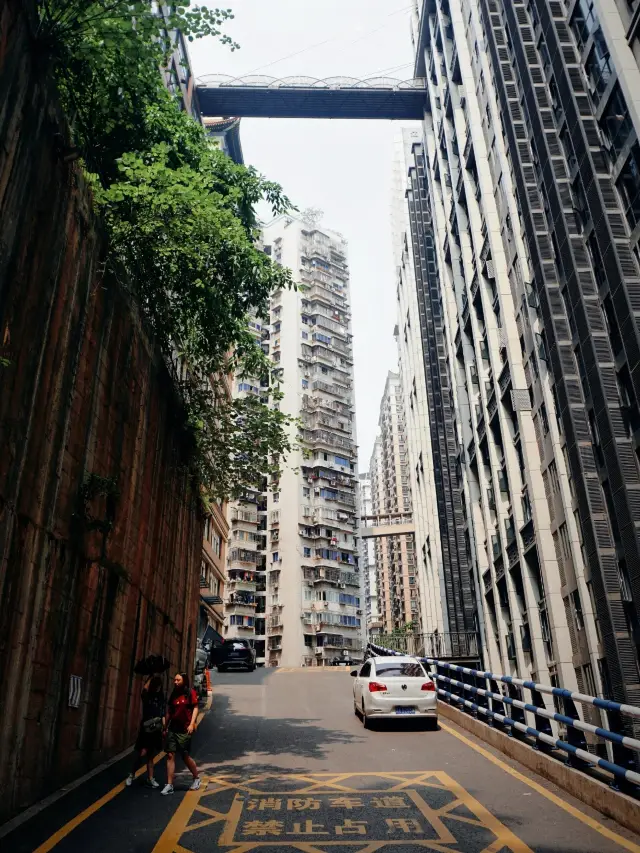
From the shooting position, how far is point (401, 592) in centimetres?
12456

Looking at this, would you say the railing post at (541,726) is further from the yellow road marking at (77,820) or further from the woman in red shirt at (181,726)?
the yellow road marking at (77,820)

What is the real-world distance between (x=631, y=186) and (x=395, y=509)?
363 feet

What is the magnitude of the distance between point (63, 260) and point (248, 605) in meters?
75.1

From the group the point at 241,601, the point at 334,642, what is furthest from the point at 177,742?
the point at 241,601

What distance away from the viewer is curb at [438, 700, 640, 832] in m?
7.10

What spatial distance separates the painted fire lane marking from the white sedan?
4996 mm

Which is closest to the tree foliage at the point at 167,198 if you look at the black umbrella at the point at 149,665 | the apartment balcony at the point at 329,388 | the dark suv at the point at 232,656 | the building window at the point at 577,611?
the black umbrella at the point at 149,665

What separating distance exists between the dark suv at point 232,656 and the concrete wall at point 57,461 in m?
22.0

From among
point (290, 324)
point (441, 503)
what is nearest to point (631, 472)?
point (441, 503)

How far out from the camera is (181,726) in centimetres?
960

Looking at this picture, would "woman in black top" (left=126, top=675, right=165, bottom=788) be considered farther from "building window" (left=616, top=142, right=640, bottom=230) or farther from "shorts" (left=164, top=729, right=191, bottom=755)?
"building window" (left=616, top=142, right=640, bottom=230)

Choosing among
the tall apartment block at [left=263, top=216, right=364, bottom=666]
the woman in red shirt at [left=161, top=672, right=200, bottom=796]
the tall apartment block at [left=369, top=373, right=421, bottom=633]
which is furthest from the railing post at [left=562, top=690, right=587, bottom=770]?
the tall apartment block at [left=369, top=373, right=421, bottom=633]

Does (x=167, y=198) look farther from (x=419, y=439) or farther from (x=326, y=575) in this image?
(x=326, y=575)

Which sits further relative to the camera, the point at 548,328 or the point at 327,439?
the point at 327,439
